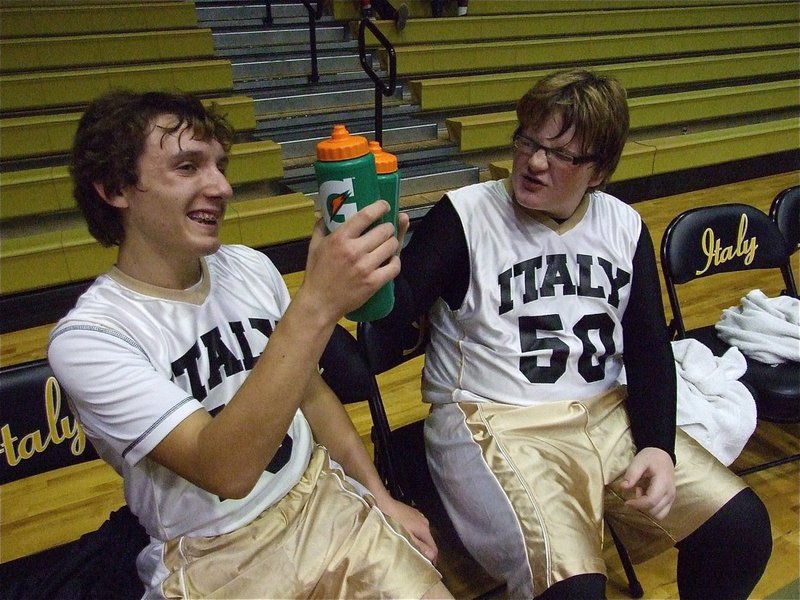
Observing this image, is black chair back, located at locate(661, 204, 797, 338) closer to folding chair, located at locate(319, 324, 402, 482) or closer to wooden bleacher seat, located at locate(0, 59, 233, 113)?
folding chair, located at locate(319, 324, 402, 482)

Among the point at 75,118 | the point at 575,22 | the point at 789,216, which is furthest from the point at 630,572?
the point at 575,22

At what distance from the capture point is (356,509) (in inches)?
40.6

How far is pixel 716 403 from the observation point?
4.95ft

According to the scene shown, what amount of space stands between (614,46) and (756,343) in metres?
4.91

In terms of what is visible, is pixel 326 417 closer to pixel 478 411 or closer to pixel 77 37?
pixel 478 411

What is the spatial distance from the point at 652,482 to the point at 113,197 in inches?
44.0

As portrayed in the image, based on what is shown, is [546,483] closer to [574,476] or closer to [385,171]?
[574,476]

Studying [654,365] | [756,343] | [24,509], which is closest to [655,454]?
[654,365]

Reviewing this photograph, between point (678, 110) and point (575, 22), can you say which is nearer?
point (678, 110)

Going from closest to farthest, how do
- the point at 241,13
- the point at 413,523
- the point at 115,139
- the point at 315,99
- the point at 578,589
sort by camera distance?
1. the point at 115,139
2. the point at 578,589
3. the point at 413,523
4. the point at 315,99
5. the point at 241,13

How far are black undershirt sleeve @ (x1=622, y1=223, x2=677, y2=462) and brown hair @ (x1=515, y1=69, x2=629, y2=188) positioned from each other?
0.26 metres

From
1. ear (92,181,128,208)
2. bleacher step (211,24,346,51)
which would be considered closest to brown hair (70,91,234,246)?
ear (92,181,128,208)

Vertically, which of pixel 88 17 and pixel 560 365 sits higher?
pixel 88 17

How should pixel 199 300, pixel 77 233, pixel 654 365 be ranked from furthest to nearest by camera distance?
pixel 77 233 → pixel 654 365 → pixel 199 300
